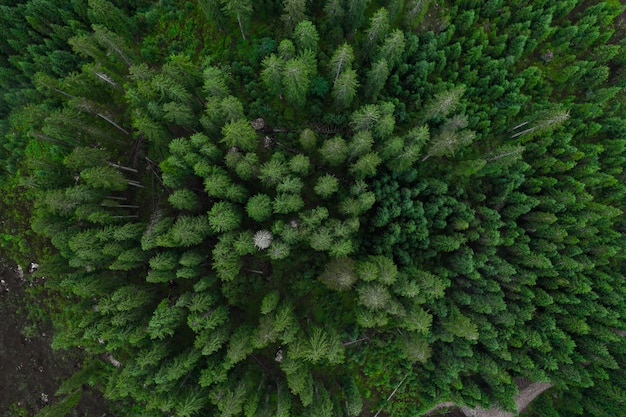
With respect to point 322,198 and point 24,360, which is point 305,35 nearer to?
point 322,198

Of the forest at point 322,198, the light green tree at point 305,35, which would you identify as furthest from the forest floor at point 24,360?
the light green tree at point 305,35

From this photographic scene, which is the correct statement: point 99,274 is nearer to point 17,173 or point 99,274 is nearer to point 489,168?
point 17,173

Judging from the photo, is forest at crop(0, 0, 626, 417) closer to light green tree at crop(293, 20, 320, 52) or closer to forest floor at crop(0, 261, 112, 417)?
light green tree at crop(293, 20, 320, 52)

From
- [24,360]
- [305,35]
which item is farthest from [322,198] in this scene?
[24,360]

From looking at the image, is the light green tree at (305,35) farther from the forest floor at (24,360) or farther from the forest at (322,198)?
the forest floor at (24,360)

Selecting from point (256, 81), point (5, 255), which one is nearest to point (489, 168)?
point (256, 81)
